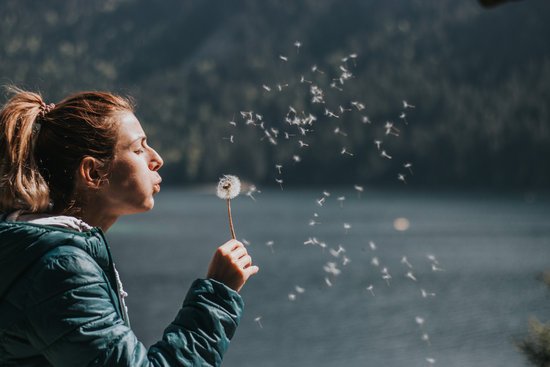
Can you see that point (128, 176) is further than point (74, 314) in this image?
Yes

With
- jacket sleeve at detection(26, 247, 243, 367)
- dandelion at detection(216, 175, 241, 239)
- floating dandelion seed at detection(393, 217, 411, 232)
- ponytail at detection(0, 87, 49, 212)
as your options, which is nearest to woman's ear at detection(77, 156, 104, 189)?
ponytail at detection(0, 87, 49, 212)

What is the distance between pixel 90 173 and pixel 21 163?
0.62 feet

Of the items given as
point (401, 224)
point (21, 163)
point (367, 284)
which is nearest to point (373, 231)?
point (401, 224)

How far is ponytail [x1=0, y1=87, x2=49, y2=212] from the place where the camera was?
6.84ft

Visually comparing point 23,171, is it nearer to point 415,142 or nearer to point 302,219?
point 302,219

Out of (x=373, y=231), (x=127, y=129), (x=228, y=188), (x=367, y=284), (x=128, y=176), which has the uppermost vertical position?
(x=127, y=129)

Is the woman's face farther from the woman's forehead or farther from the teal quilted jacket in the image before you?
the teal quilted jacket

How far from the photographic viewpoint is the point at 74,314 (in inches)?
70.4

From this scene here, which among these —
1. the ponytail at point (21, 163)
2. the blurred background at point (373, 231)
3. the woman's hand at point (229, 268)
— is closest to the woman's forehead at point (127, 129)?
the ponytail at point (21, 163)

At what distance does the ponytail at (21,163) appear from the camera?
2.08 metres

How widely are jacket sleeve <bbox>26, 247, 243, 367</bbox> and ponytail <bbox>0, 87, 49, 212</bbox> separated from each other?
0.29m

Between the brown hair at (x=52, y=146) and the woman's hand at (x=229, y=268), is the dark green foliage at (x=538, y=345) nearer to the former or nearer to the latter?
the woman's hand at (x=229, y=268)

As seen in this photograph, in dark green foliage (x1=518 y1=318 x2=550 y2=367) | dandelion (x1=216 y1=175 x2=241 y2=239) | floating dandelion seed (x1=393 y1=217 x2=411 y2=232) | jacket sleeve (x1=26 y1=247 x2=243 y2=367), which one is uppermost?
dandelion (x1=216 y1=175 x2=241 y2=239)

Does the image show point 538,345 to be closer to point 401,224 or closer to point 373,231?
point 373,231
